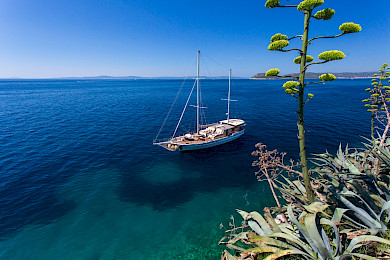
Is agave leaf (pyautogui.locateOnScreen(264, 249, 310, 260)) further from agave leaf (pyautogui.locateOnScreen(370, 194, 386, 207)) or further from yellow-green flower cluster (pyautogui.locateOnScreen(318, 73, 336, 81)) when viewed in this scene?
yellow-green flower cluster (pyautogui.locateOnScreen(318, 73, 336, 81))

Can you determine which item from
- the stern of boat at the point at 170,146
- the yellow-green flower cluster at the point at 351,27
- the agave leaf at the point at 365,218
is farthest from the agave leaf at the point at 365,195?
the stern of boat at the point at 170,146

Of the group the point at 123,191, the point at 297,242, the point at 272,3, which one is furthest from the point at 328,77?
the point at 123,191

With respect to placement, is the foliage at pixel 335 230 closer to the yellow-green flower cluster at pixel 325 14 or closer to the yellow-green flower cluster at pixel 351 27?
the yellow-green flower cluster at pixel 351 27

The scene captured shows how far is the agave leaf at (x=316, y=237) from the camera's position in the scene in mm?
5023

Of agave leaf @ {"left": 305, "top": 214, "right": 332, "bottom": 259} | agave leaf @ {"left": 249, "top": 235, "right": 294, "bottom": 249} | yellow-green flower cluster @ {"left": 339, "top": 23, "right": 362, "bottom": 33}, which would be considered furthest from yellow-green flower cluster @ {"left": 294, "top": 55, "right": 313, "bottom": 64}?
agave leaf @ {"left": 249, "top": 235, "right": 294, "bottom": 249}

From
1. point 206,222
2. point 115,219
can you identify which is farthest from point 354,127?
point 115,219

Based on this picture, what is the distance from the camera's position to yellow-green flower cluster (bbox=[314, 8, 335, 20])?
556 centimetres

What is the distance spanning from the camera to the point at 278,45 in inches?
229

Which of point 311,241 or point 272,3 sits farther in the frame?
point 272,3

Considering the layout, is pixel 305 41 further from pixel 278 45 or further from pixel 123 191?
pixel 123 191

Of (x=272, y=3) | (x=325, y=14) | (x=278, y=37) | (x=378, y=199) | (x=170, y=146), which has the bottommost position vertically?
(x=170, y=146)

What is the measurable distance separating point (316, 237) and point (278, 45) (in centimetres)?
569

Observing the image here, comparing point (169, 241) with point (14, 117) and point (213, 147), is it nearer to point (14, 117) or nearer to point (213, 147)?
point (213, 147)

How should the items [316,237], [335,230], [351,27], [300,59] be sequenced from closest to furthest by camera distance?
[335,230]
[316,237]
[351,27]
[300,59]
